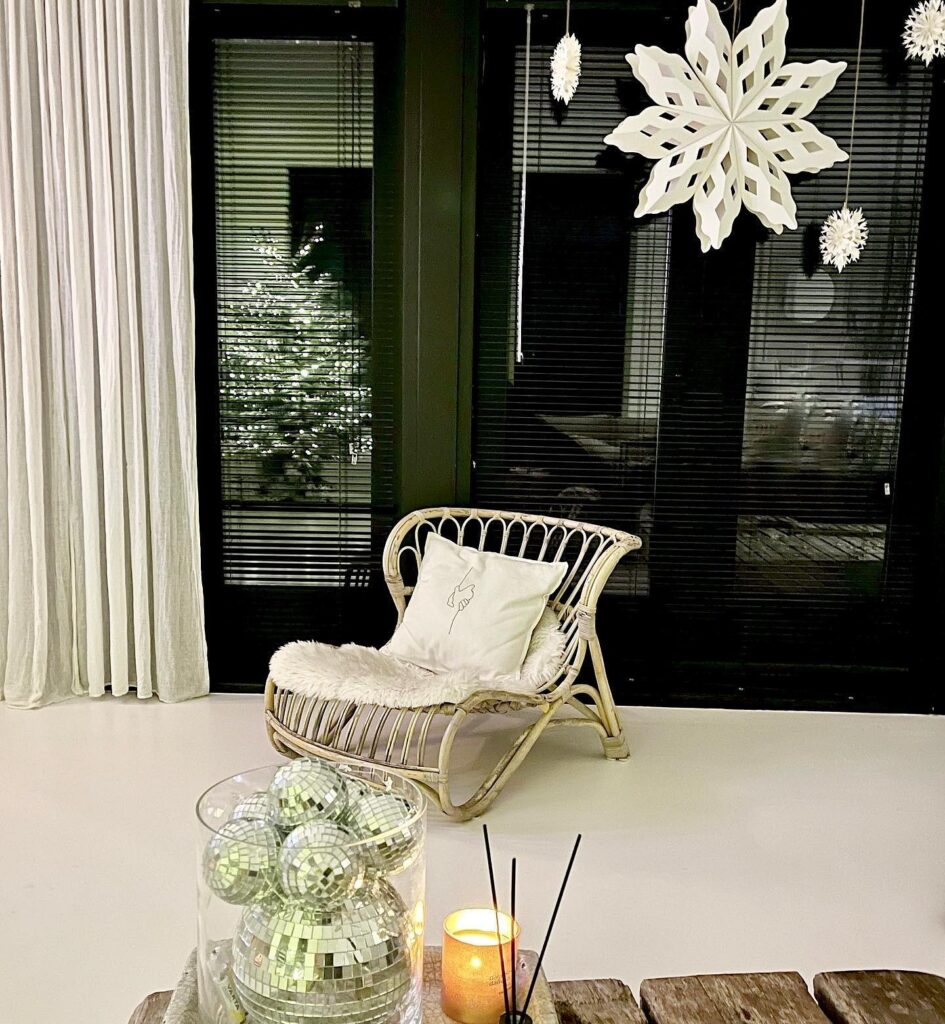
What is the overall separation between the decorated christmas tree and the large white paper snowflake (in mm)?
1120

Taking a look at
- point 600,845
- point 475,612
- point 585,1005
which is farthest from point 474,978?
point 475,612

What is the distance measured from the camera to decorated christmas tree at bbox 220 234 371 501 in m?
3.58

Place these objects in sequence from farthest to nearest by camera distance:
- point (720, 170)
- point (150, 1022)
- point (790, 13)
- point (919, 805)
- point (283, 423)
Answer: point (283, 423) → point (790, 13) → point (720, 170) → point (919, 805) → point (150, 1022)

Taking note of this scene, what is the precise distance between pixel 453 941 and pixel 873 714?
2843mm

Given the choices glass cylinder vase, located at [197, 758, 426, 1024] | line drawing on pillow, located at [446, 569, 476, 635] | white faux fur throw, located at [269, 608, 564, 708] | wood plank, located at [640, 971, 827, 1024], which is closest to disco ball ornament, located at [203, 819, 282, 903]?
glass cylinder vase, located at [197, 758, 426, 1024]

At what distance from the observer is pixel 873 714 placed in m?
3.72

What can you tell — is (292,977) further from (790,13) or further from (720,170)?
(790,13)

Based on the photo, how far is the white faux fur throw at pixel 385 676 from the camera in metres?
2.66

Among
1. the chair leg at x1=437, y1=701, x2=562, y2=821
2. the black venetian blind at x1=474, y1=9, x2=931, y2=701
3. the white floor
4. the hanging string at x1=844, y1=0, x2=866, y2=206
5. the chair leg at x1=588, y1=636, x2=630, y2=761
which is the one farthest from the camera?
the black venetian blind at x1=474, y1=9, x2=931, y2=701

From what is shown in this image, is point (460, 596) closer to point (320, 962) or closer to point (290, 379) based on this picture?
point (290, 379)

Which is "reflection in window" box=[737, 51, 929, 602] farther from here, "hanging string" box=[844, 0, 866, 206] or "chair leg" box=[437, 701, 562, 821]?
"chair leg" box=[437, 701, 562, 821]

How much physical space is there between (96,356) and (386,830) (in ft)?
8.74

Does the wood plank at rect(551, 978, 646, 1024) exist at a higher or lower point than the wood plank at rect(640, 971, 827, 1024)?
lower

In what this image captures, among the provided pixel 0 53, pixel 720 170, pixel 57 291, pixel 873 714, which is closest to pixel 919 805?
pixel 873 714
